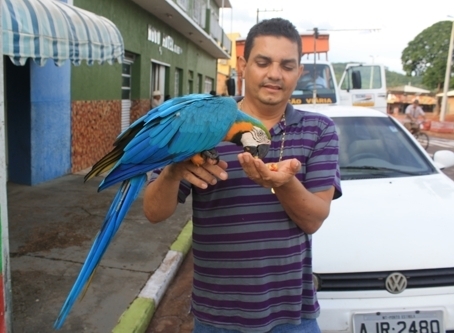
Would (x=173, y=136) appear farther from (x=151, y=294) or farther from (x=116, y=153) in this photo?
(x=151, y=294)

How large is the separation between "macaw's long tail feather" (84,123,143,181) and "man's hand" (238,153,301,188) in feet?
1.68

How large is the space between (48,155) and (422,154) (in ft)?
18.6

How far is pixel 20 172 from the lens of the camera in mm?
6719

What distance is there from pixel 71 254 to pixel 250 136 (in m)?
3.15

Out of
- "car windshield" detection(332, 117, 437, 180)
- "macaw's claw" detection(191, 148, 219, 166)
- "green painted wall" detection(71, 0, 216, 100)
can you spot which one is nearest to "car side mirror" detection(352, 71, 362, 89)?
"green painted wall" detection(71, 0, 216, 100)

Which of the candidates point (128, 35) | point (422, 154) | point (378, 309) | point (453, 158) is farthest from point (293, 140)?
point (128, 35)

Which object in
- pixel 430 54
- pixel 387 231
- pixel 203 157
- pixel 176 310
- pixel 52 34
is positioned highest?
pixel 430 54

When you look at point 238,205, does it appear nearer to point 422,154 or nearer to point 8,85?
point 422,154

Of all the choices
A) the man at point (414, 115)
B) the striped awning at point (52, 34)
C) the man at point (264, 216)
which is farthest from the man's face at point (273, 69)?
the man at point (414, 115)

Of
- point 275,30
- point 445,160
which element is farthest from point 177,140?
point 445,160

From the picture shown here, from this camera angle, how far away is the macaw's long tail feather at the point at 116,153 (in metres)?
1.70

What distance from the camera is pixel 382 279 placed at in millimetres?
2504

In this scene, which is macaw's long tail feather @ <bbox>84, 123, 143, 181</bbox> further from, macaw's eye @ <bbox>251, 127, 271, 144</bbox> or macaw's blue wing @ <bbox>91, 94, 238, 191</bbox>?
macaw's eye @ <bbox>251, 127, 271, 144</bbox>

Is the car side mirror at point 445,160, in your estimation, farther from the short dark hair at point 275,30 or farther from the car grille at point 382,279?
the short dark hair at point 275,30
